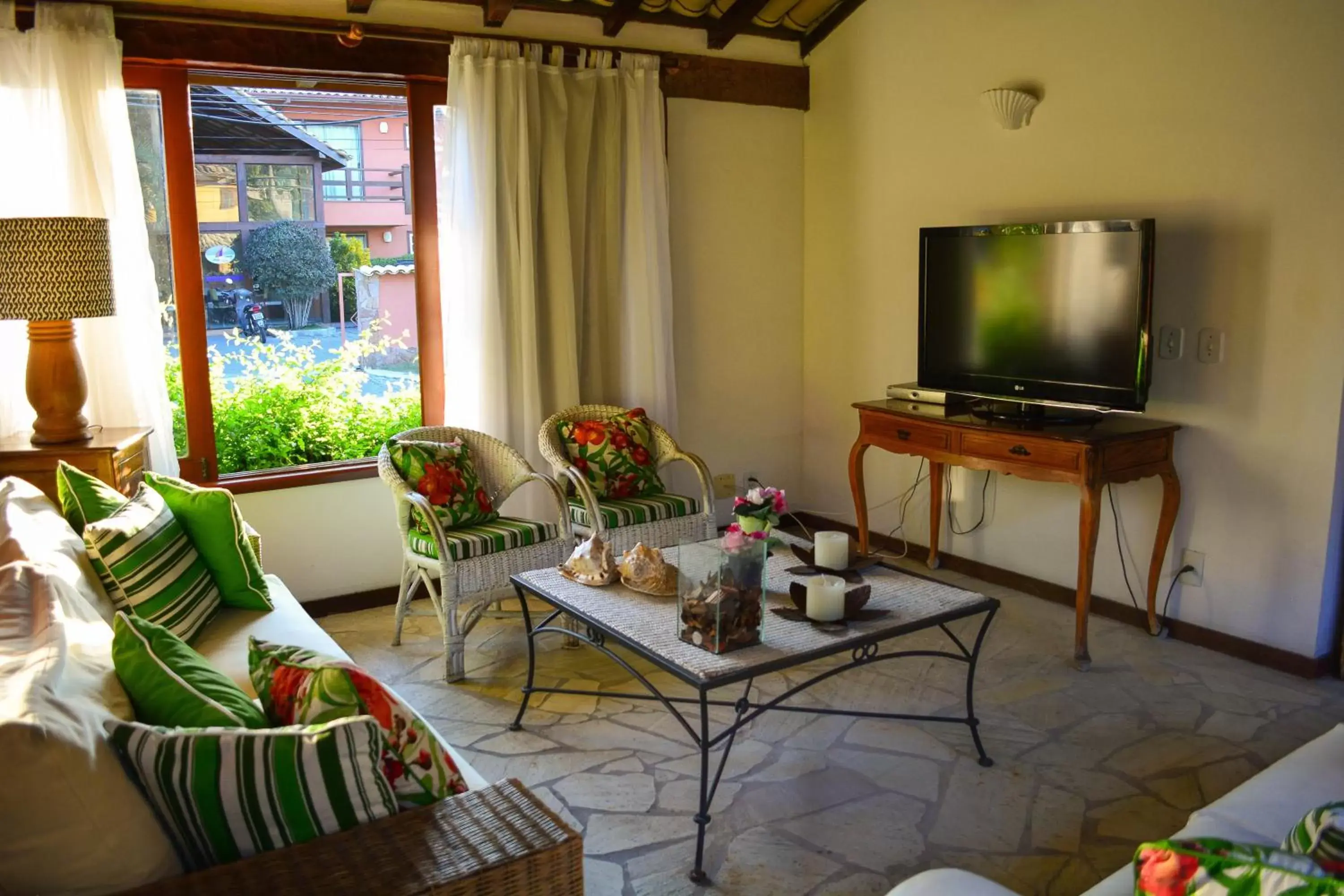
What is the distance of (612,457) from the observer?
4.30 metres

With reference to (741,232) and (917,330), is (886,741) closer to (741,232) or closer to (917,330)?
(917,330)

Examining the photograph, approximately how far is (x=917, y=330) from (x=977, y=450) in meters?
0.88

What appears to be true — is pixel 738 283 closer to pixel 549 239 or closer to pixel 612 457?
pixel 549 239

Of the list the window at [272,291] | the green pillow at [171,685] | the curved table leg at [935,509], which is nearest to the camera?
the green pillow at [171,685]


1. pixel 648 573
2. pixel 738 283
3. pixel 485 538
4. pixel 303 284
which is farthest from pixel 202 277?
pixel 738 283

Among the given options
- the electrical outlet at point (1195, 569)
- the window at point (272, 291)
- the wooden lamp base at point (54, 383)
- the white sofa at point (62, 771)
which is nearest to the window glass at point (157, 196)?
the window at point (272, 291)

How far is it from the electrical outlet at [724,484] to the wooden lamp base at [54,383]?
2.91 m

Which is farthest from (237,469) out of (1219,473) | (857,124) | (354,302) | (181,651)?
(1219,473)

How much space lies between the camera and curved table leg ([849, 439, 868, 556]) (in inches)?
183

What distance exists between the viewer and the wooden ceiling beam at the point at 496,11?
13.9ft

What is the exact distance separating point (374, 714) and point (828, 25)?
4443 mm

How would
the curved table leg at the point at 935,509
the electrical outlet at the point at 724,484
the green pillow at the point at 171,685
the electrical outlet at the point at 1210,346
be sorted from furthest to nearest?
1. the electrical outlet at the point at 724,484
2. the curved table leg at the point at 935,509
3. the electrical outlet at the point at 1210,346
4. the green pillow at the point at 171,685

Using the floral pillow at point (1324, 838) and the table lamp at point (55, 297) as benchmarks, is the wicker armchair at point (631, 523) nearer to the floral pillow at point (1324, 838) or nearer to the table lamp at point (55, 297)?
the table lamp at point (55, 297)

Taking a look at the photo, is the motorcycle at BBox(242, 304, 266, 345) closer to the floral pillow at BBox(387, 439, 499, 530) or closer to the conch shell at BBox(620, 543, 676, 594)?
the floral pillow at BBox(387, 439, 499, 530)
